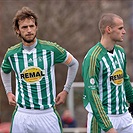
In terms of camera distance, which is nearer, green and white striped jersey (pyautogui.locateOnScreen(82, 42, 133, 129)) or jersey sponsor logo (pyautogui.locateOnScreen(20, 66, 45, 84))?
green and white striped jersey (pyautogui.locateOnScreen(82, 42, 133, 129))

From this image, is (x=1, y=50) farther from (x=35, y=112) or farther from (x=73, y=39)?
(x=35, y=112)

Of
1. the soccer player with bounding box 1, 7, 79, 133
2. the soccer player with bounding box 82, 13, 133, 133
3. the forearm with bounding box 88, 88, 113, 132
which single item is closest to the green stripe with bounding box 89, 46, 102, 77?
the soccer player with bounding box 82, 13, 133, 133

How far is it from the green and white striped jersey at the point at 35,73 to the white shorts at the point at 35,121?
0.07 meters

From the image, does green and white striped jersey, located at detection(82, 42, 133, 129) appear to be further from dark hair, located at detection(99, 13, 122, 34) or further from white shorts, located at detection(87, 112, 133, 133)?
dark hair, located at detection(99, 13, 122, 34)

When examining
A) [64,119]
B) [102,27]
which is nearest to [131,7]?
[64,119]

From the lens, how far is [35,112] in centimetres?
818

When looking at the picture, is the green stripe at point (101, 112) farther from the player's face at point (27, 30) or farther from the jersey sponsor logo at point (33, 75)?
the player's face at point (27, 30)

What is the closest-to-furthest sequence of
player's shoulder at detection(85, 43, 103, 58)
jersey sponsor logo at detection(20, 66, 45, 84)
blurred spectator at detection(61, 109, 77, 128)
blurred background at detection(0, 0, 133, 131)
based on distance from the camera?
player's shoulder at detection(85, 43, 103, 58) < jersey sponsor logo at detection(20, 66, 45, 84) < blurred spectator at detection(61, 109, 77, 128) < blurred background at detection(0, 0, 133, 131)

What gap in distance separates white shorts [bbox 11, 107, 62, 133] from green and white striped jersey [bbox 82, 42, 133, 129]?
16.3 inches

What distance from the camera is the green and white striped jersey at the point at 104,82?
7.87m

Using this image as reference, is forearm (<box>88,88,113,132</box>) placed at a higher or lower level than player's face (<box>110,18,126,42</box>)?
lower

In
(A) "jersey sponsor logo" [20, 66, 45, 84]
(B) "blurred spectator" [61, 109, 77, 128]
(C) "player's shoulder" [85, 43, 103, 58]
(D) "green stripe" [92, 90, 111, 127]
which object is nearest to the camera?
(D) "green stripe" [92, 90, 111, 127]

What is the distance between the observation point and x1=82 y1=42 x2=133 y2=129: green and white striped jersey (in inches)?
310

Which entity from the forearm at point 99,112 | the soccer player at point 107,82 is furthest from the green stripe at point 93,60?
the forearm at point 99,112
